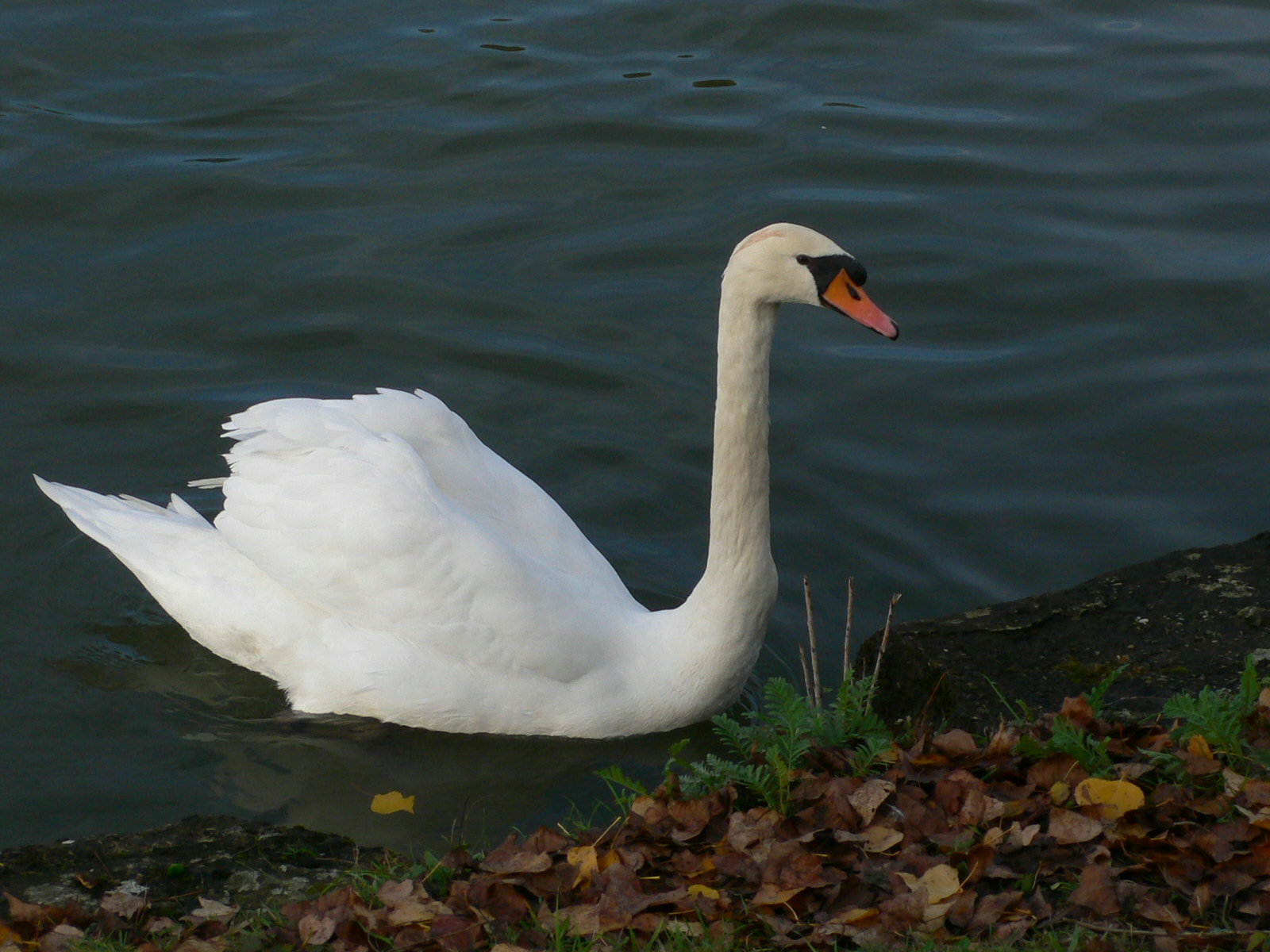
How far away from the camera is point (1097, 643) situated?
496 cm

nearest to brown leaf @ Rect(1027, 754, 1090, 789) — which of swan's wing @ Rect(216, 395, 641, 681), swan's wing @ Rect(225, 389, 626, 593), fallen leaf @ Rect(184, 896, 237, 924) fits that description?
swan's wing @ Rect(216, 395, 641, 681)

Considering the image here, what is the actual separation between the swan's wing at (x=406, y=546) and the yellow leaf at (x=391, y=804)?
532 millimetres

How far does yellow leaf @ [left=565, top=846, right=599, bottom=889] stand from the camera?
3922mm

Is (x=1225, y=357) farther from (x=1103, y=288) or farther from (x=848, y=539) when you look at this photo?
(x=848, y=539)

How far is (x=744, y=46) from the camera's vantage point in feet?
39.7

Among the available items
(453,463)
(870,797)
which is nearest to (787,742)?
(870,797)

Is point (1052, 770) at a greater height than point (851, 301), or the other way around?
point (851, 301)

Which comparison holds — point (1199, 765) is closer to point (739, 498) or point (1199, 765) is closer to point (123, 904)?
point (739, 498)

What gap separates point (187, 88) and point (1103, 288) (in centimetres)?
656

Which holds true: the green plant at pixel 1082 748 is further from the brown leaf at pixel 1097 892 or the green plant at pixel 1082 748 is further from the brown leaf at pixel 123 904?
the brown leaf at pixel 123 904

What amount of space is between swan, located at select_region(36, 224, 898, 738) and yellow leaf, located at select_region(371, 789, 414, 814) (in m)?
0.33

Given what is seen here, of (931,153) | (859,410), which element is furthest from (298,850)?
(931,153)

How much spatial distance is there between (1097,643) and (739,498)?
1.30 meters

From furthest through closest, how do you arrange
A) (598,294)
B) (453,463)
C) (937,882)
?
1. (598,294)
2. (453,463)
3. (937,882)
